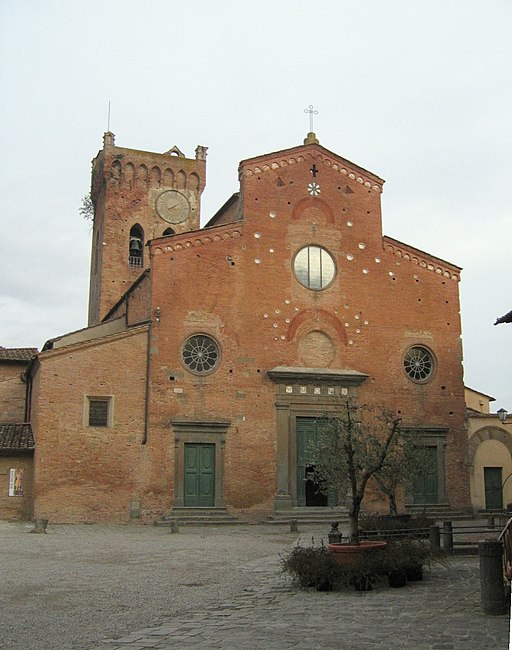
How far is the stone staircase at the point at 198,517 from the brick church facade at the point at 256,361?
0.63 ft

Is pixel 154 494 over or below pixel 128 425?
below

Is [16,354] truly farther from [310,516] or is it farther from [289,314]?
[310,516]

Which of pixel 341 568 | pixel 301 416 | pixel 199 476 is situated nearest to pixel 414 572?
pixel 341 568

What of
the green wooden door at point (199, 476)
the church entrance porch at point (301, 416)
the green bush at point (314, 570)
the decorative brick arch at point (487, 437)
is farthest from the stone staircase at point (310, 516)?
the green bush at point (314, 570)

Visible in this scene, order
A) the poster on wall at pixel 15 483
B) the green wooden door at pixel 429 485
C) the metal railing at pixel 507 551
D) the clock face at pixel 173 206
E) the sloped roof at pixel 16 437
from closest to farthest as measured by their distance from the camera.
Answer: the metal railing at pixel 507 551 < the poster on wall at pixel 15 483 < the sloped roof at pixel 16 437 < the green wooden door at pixel 429 485 < the clock face at pixel 173 206

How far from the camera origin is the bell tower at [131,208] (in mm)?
39219

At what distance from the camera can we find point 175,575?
1354cm

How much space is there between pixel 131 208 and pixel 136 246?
6.69 feet

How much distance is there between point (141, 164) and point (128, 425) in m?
20.1

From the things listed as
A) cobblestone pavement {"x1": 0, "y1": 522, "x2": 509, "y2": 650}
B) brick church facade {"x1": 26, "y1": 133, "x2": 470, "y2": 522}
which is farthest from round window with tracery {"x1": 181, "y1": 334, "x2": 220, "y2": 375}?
cobblestone pavement {"x1": 0, "y1": 522, "x2": 509, "y2": 650}

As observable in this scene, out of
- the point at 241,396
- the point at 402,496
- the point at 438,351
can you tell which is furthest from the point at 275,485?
the point at 438,351

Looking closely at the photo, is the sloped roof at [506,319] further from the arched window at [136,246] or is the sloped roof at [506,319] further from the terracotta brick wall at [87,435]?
the arched window at [136,246]

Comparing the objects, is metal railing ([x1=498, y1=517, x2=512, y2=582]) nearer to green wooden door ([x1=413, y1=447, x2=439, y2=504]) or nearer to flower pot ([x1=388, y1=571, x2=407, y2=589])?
flower pot ([x1=388, y1=571, x2=407, y2=589])

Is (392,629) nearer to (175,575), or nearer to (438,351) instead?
(175,575)
